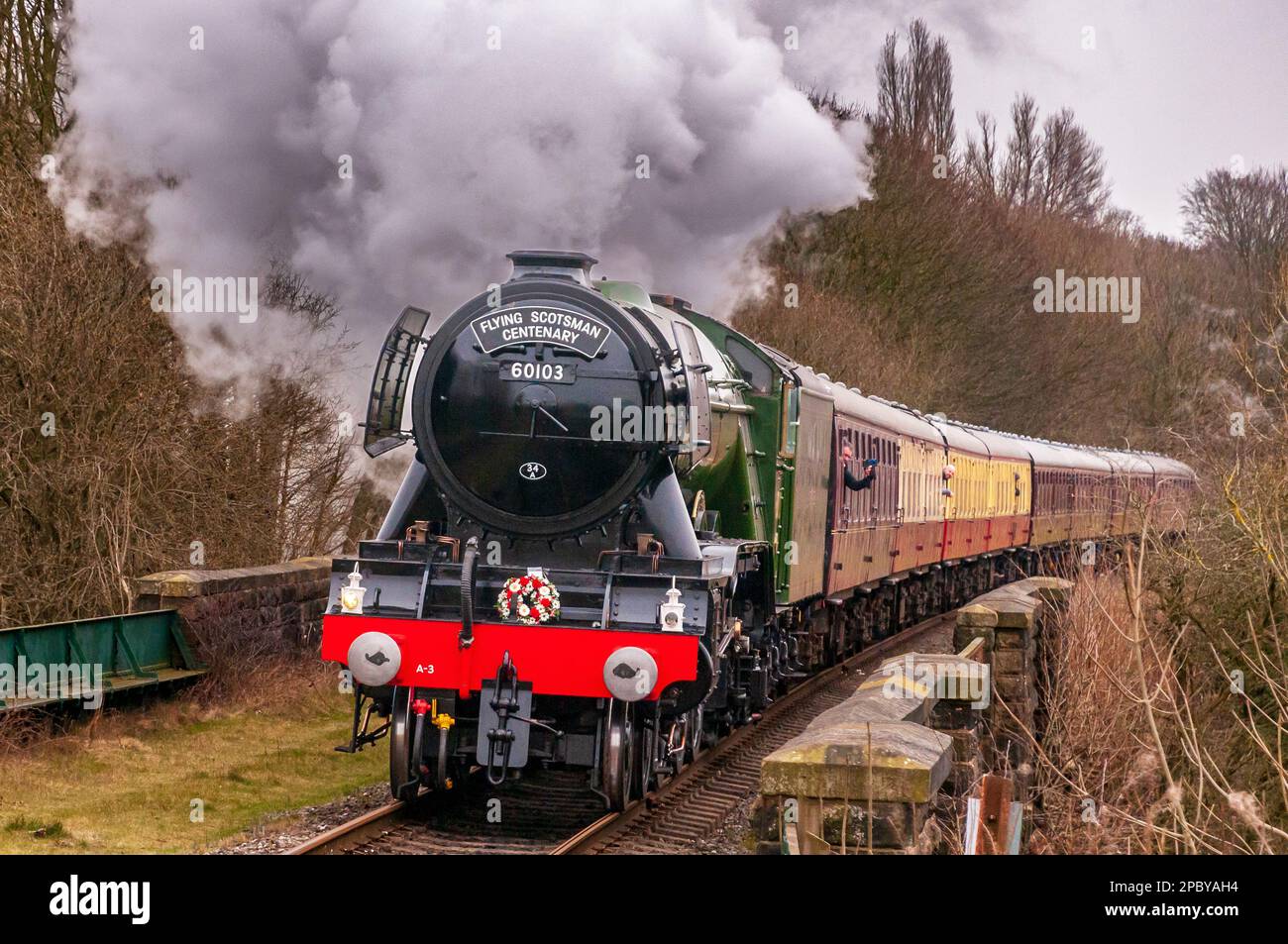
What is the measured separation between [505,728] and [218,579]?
4.85m

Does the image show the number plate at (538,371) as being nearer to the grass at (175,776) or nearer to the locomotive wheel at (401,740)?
the locomotive wheel at (401,740)

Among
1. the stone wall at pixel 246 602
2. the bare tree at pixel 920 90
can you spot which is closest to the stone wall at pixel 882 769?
the stone wall at pixel 246 602

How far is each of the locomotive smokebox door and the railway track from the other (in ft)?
1.47

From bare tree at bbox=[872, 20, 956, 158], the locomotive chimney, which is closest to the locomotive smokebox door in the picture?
the locomotive chimney

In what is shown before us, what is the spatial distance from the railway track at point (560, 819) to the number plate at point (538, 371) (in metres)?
2.34

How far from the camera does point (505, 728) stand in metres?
7.57

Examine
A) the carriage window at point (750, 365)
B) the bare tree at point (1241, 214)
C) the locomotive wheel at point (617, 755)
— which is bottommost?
the locomotive wheel at point (617, 755)

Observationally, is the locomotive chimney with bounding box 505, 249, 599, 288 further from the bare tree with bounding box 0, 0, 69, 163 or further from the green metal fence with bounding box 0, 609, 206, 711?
the bare tree with bounding box 0, 0, 69, 163

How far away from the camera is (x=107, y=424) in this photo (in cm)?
1267

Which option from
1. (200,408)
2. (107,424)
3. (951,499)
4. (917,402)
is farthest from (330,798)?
(917,402)

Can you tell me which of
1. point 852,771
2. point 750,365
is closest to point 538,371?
point 750,365

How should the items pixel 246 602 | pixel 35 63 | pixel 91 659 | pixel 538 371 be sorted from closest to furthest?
1. pixel 538 371
2. pixel 91 659
3. pixel 246 602
4. pixel 35 63

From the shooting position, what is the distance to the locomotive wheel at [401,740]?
788 centimetres

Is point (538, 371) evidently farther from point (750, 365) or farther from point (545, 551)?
point (750, 365)
